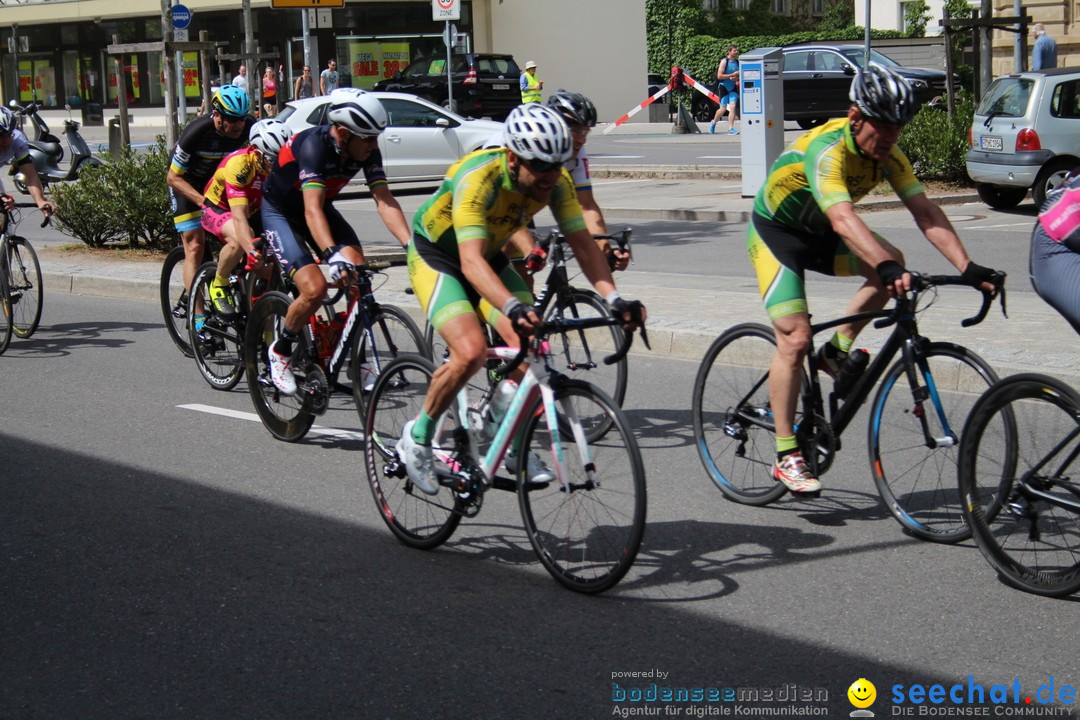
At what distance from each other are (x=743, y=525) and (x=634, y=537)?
120 centimetres

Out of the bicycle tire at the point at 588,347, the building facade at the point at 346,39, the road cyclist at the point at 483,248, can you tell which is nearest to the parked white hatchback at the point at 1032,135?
the bicycle tire at the point at 588,347

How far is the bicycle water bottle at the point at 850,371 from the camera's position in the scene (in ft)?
18.9

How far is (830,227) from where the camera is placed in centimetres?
598

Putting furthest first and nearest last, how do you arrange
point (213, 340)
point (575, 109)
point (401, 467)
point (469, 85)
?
point (469, 85), point (213, 340), point (575, 109), point (401, 467)

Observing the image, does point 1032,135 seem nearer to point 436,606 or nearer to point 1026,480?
point 1026,480

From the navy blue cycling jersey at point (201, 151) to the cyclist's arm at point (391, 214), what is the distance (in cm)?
241

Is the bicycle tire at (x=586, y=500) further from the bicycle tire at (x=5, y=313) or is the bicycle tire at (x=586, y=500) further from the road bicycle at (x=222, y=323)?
the bicycle tire at (x=5, y=313)

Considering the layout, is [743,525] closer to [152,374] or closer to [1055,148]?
[152,374]

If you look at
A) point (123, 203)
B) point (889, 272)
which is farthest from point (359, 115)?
point (123, 203)

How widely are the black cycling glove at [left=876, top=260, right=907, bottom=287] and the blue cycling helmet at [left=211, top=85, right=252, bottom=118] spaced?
→ 537 cm

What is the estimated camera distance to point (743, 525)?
5.95m

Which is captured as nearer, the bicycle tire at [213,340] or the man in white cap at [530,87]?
the bicycle tire at [213,340]

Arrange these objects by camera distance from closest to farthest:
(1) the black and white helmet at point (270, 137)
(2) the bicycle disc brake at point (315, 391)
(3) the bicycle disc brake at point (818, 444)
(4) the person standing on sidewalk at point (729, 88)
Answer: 1. (3) the bicycle disc brake at point (818, 444)
2. (2) the bicycle disc brake at point (315, 391)
3. (1) the black and white helmet at point (270, 137)
4. (4) the person standing on sidewalk at point (729, 88)

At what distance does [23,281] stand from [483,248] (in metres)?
6.78
